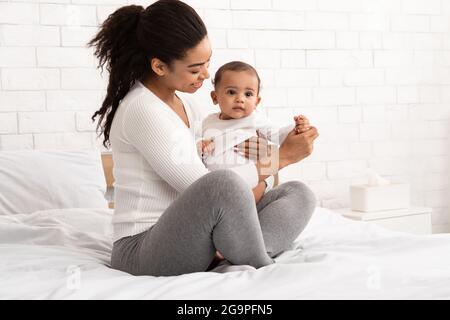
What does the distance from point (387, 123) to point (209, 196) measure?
228cm

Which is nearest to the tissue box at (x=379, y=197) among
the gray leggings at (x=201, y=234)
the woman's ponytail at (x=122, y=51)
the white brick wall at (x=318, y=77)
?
the white brick wall at (x=318, y=77)

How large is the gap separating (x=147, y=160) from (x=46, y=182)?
96 cm

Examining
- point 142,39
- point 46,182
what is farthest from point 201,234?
point 46,182

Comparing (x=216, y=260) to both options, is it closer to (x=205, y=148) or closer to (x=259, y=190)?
(x=259, y=190)

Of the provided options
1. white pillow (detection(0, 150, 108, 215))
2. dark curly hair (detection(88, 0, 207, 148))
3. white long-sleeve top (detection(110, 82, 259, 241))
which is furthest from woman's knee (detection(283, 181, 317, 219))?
white pillow (detection(0, 150, 108, 215))

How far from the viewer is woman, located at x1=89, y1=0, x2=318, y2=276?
1501 millimetres

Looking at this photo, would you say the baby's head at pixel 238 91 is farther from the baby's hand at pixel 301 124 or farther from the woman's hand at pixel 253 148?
the baby's hand at pixel 301 124

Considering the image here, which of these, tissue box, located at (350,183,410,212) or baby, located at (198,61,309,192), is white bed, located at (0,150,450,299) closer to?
baby, located at (198,61,309,192)

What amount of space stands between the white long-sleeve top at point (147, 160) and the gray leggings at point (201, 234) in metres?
0.06

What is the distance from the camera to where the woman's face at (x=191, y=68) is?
5.65 feet

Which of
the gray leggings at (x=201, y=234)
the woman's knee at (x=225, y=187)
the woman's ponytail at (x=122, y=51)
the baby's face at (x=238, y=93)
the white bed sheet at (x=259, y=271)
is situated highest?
the woman's ponytail at (x=122, y=51)

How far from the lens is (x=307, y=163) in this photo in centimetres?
336

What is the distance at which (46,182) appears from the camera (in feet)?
8.02

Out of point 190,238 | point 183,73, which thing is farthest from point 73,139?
point 190,238
